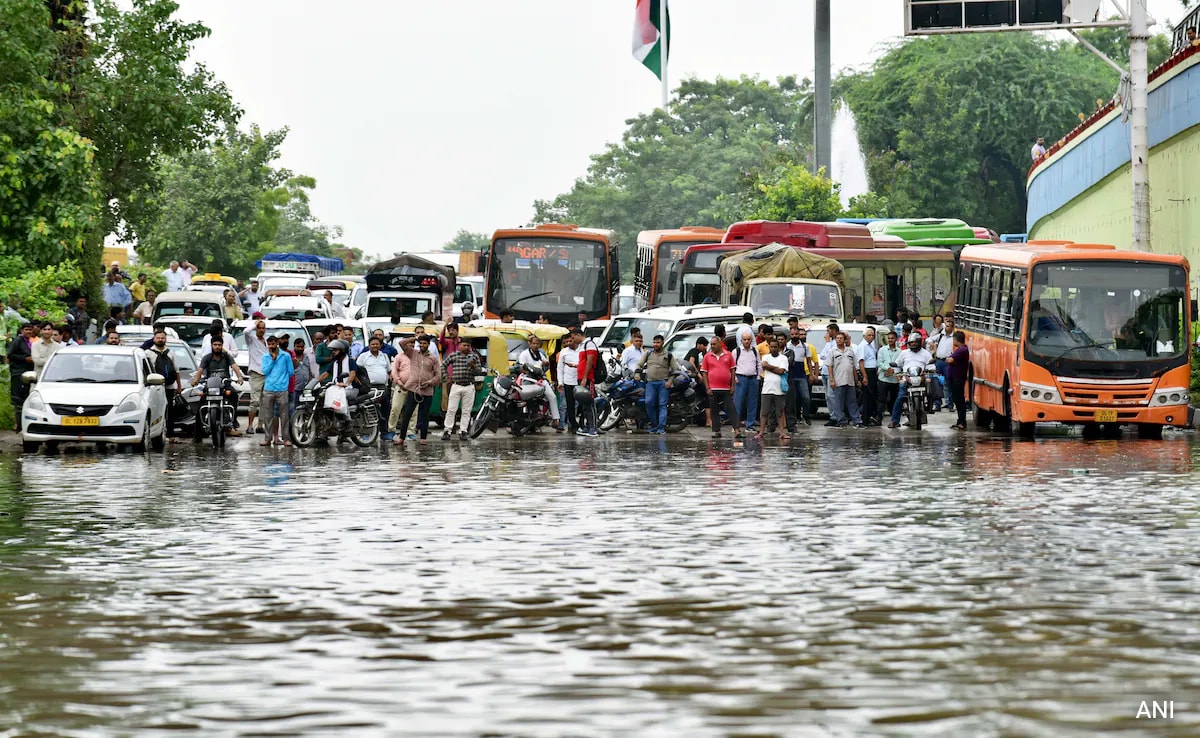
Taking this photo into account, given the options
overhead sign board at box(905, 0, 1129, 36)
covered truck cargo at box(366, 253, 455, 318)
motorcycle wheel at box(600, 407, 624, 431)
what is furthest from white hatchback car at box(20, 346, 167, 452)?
covered truck cargo at box(366, 253, 455, 318)

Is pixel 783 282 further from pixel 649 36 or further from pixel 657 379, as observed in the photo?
pixel 649 36

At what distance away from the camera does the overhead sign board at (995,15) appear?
3650 centimetres

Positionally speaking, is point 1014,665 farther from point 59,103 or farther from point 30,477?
point 59,103

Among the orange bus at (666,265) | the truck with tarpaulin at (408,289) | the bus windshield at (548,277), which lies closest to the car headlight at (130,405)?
the truck with tarpaulin at (408,289)

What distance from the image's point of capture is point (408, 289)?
5147 cm

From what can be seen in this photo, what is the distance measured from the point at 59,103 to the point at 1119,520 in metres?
27.5

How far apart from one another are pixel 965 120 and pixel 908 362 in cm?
5796

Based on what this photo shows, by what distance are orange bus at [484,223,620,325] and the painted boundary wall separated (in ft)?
37.7

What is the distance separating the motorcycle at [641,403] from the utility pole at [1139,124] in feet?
27.0

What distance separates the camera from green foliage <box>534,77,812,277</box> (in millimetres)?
132625

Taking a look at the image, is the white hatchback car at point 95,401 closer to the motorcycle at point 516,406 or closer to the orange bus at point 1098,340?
the motorcycle at point 516,406

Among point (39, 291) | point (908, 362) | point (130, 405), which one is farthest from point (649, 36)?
point (130, 405)

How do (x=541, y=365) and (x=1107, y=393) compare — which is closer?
(x=1107, y=393)

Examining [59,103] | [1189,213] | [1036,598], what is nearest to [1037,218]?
[1189,213]
